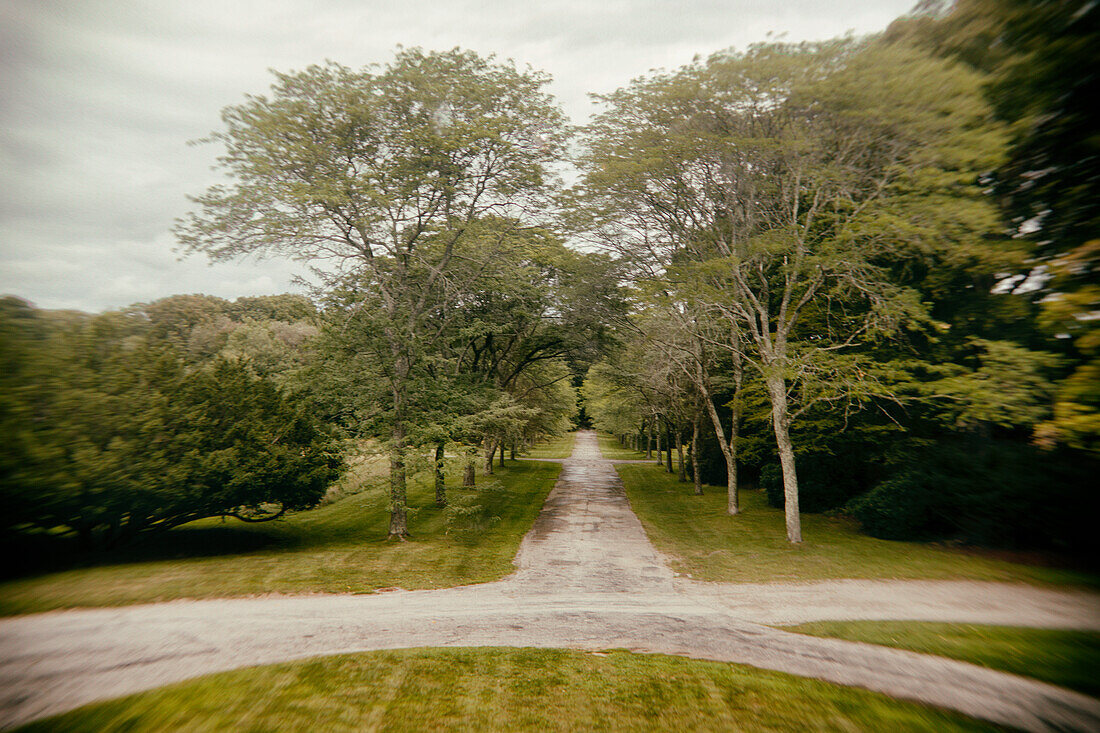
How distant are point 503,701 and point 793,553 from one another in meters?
11.3

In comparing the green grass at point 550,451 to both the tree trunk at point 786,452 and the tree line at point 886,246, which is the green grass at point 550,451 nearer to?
the tree line at point 886,246

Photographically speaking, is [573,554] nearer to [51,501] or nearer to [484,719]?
[484,719]

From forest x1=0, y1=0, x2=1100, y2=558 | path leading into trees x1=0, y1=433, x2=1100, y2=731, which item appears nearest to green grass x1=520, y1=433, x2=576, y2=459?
forest x1=0, y1=0, x2=1100, y2=558

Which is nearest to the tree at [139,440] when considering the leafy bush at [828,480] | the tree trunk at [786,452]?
the tree trunk at [786,452]

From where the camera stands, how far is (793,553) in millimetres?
14195

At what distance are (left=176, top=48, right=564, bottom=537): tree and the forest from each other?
0.30 ft

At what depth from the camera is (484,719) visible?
17.7 ft

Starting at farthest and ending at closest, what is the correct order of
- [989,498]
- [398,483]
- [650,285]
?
[650,285]
[398,483]
[989,498]

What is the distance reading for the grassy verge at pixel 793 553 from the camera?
38.7 ft

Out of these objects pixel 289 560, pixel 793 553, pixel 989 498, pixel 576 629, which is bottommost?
pixel 793 553

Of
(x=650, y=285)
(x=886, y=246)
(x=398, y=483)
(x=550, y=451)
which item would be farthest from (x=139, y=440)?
(x=550, y=451)

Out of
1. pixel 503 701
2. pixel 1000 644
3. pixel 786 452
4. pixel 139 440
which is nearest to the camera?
pixel 503 701

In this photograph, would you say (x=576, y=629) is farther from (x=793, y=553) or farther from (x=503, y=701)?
(x=793, y=553)

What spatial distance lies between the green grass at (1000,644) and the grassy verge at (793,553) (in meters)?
3.59
